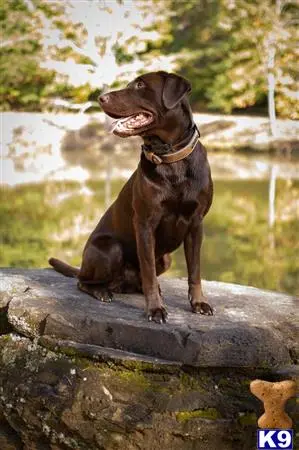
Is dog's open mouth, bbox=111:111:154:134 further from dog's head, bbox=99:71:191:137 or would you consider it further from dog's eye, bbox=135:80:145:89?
dog's eye, bbox=135:80:145:89

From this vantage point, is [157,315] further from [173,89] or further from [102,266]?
[173,89]

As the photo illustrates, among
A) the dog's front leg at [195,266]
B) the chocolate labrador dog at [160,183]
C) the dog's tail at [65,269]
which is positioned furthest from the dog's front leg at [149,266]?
the dog's tail at [65,269]

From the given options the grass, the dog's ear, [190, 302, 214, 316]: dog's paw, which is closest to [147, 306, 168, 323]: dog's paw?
[190, 302, 214, 316]: dog's paw

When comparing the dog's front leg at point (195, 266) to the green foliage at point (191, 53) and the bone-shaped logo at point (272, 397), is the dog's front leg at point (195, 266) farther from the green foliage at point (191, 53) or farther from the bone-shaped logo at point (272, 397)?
the green foliage at point (191, 53)

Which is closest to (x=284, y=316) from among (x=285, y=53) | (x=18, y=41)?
(x=285, y=53)

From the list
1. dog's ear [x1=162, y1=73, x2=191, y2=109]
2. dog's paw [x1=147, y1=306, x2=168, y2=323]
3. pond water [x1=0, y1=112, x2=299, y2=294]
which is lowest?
pond water [x1=0, y1=112, x2=299, y2=294]

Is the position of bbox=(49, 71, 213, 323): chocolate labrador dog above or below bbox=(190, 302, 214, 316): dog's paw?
above

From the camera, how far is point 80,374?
3295 millimetres

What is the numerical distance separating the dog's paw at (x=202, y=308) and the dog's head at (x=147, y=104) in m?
0.79

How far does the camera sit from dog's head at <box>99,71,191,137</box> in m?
3.29

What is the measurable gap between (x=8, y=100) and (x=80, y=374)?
67.4 feet

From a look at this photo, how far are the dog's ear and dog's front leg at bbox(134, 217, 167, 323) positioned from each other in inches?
19.8

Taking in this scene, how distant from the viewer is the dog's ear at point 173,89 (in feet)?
11.0

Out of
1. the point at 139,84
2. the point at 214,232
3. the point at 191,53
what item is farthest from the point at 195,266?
the point at 191,53
